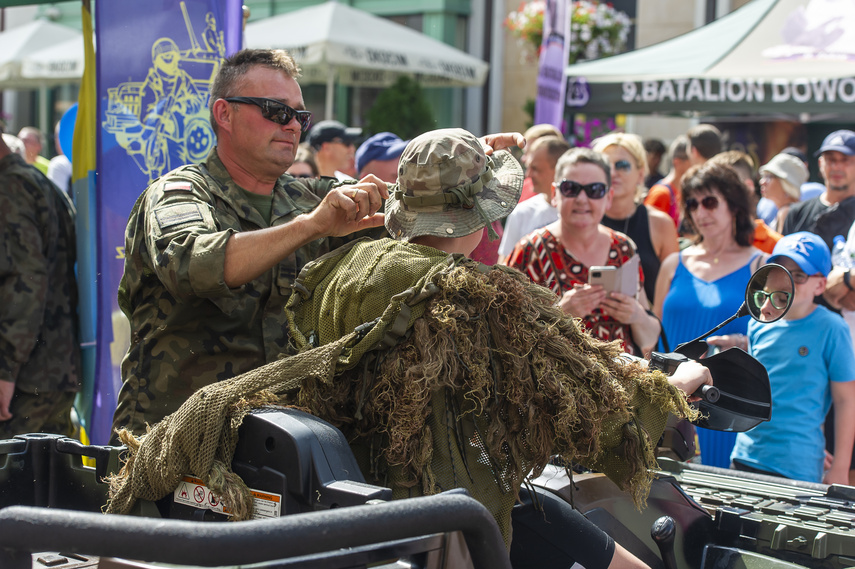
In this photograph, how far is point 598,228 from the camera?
4.63m

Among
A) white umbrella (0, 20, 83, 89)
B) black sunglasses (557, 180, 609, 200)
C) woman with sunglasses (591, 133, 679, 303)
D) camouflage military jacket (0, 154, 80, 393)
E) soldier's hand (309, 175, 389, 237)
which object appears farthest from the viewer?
white umbrella (0, 20, 83, 89)

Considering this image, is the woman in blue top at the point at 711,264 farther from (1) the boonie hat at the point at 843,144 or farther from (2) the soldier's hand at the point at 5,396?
(2) the soldier's hand at the point at 5,396

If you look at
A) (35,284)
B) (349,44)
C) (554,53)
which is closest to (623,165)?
(554,53)

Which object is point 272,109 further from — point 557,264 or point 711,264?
point 711,264

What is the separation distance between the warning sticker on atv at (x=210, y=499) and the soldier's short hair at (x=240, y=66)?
138 cm

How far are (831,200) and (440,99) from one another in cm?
1339

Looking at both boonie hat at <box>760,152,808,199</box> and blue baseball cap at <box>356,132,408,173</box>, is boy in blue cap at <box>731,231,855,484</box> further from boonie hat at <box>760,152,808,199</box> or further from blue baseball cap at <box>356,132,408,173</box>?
boonie hat at <box>760,152,808,199</box>

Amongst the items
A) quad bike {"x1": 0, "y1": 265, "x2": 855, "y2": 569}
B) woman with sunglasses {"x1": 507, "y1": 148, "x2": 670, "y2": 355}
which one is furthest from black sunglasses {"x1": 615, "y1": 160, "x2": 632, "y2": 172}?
quad bike {"x1": 0, "y1": 265, "x2": 855, "y2": 569}

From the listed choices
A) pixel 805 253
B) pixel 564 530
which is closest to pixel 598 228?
pixel 805 253

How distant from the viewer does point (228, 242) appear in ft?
8.14

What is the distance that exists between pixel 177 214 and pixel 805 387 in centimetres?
286

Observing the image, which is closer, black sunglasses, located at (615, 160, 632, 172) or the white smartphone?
the white smartphone

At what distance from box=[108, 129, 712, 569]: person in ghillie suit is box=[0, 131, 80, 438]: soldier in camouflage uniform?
232 cm

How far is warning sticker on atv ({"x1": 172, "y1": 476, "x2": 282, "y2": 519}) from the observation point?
1.89 metres
